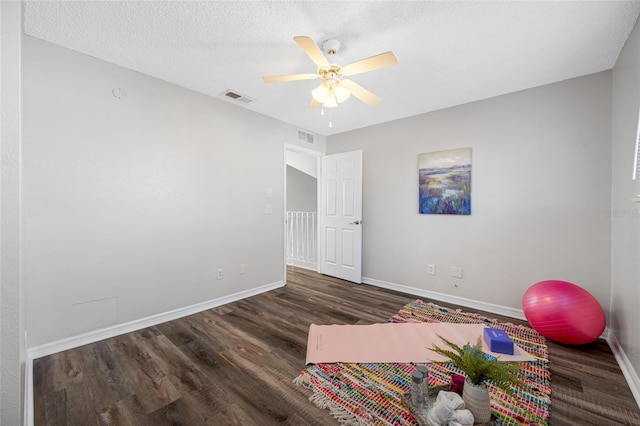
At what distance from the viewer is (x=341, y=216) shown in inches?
167

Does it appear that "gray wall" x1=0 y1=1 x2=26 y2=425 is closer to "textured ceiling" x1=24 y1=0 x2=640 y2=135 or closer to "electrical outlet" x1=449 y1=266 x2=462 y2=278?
"textured ceiling" x1=24 y1=0 x2=640 y2=135

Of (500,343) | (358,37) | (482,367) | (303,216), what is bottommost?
(500,343)

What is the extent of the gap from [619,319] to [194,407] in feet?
10.4

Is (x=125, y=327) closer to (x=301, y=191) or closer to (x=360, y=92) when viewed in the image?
(x=360, y=92)

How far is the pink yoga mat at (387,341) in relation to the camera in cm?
202

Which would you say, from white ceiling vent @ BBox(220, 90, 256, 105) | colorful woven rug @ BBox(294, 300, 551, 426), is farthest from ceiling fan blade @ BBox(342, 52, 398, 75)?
colorful woven rug @ BBox(294, 300, 551, 426)

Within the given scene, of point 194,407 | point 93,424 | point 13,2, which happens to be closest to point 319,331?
point 194,407

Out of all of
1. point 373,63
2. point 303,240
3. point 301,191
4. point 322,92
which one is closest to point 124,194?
point 322,92

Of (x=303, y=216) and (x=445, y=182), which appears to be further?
(x=303, y=216)

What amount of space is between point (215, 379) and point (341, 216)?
2896 millimetres

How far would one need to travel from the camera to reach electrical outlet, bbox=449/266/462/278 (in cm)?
318

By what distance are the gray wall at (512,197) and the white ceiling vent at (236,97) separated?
76.8 inches

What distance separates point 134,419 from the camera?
1439 millimetres

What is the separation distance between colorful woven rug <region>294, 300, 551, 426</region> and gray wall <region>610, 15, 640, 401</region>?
1.75 feet
